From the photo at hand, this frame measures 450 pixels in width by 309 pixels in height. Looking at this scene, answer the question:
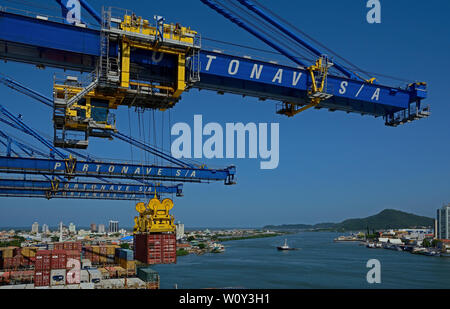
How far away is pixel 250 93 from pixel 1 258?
30335 millimetres

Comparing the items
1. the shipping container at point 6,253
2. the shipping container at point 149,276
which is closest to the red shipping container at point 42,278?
the shipping container at point 149,276

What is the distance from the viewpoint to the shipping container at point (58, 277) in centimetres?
2248

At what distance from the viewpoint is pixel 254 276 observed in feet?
131

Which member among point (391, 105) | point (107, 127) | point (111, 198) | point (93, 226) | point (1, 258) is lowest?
point (93, 226)

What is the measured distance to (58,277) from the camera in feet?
74.5

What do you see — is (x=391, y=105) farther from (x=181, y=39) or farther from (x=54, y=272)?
(x=54, y=272)

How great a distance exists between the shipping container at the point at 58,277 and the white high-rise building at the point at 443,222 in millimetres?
105496

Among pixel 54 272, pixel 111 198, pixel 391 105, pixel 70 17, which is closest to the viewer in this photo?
pixel 70 17

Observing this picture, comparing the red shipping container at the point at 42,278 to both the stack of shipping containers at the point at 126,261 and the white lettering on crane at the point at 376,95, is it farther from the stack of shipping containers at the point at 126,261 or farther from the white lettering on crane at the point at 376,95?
the white lettering on crane at the point at 376,95

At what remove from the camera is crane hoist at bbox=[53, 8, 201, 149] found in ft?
30.1

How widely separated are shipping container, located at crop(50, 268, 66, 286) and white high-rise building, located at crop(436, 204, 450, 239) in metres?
105

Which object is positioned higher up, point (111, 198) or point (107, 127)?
point (107, 127)

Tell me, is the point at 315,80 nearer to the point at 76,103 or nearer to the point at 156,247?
the point at 76,103
